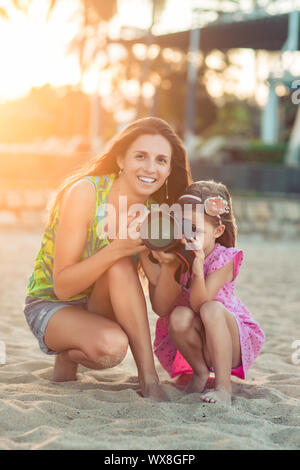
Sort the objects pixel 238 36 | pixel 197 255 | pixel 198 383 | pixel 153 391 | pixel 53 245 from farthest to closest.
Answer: pixel 238 36 → pixel 53 245 → pixel 198 383 → pixel 153 391 → pixel 197 255

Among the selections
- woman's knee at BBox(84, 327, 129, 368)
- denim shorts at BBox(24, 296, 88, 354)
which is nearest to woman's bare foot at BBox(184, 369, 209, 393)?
woman's knee at BBox(84, 327, 129, 368)

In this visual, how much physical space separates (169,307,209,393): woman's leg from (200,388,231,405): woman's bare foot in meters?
0.20

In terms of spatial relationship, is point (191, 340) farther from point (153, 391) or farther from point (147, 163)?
point (147, 163)

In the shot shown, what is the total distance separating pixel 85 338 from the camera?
273 cm

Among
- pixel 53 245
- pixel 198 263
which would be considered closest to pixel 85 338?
pixel 53 245

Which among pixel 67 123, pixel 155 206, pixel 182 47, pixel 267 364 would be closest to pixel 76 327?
pixel 155 206

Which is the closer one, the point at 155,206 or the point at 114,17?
the point at 155,206

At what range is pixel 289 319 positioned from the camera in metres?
4.69

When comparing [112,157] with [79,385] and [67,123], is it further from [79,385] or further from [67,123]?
[67,123]

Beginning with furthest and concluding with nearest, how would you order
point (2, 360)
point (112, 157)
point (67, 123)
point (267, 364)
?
point (67, 123), point (267, 364), point (2, 360), point (112, 157)

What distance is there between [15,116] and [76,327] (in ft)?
69.9

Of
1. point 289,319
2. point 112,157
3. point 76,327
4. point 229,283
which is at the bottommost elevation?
point 289,319

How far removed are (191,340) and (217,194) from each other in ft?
2.10

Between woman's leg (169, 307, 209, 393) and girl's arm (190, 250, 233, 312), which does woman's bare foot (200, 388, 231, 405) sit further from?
girl's arm (190, 250, 233, 312)
